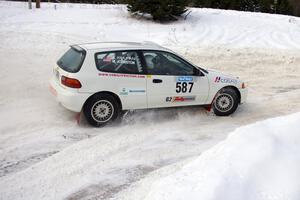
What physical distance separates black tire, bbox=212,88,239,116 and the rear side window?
6.27ft

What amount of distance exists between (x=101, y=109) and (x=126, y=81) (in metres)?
0.72

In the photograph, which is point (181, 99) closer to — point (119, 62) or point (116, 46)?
point (119, 62)

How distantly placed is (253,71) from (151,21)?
272 inches

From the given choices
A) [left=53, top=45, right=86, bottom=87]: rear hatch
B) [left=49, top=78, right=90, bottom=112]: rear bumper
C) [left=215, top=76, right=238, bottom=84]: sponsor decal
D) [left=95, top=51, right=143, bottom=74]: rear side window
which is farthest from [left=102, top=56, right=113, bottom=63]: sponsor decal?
[left=215, top=76, right=238, bottom=84]: sponsor decal

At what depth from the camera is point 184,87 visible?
802 centimetres

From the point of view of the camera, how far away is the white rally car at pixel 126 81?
24.0 ft

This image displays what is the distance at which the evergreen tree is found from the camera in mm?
17469

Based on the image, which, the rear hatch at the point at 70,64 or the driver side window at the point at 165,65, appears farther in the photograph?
the driver side window at the point at 165,65

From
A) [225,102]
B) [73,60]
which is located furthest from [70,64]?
[225,102]

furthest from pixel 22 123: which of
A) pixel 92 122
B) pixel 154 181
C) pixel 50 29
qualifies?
pixel 50 29

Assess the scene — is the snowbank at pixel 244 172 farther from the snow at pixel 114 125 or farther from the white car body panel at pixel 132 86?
the white car body panel at pixel 132 86

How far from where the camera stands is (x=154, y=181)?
548 cm

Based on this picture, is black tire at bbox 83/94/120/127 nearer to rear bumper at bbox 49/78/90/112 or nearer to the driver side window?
rear bumper at bbox 49/78/90/112

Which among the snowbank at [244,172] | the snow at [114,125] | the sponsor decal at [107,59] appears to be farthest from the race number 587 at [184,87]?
the snowbank at [244,172]
